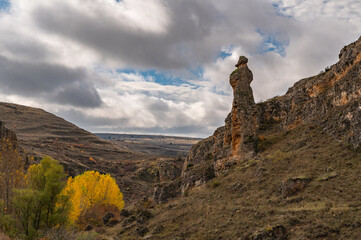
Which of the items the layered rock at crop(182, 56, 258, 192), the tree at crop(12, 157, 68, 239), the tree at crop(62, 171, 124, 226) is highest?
the layered rock at crop(182, 56, 258, 192)

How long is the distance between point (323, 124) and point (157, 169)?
77.2 metres

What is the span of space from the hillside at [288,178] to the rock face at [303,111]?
0.35 feet

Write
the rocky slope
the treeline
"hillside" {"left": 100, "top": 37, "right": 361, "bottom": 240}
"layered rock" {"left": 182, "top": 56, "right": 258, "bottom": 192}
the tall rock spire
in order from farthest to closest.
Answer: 1. the rocky slope
2. "layered rock" {"left": 182, "top": 56, "right": 258, "bottom": 192}
3. the tall rock spire
4. the treeline
5. "hillside" {"left": 100, "top": 37, "right": 361, "bottom": 240}

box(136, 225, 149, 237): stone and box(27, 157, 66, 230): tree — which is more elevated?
box(27, 157, 66, 230): tree

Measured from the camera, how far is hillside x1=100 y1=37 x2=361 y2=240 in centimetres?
1033

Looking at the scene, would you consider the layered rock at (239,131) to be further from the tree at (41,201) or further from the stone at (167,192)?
→ the tree at (41,201)

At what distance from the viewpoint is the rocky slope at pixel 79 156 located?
74625mm

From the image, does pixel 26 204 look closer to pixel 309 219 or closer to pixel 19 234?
pixel 19 234

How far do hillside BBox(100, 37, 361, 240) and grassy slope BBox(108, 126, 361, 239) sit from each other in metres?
0.03

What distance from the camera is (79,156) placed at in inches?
3861

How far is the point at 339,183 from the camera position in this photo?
40.9ft

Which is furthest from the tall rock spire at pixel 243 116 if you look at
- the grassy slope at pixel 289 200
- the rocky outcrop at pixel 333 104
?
the rocky outcrop at pixel 333 104

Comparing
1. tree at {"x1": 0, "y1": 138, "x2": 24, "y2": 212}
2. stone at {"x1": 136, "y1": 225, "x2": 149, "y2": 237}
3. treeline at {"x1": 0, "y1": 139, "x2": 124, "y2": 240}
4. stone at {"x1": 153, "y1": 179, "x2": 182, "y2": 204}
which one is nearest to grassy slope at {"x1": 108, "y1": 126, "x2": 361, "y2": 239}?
stone at {"x1": 136, "y1": 225, "x2": 149, "y2": 237}

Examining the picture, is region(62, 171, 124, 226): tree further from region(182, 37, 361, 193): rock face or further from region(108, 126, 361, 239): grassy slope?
region(108, 126, 361, 239): grassy slope
